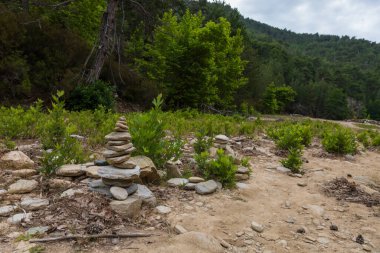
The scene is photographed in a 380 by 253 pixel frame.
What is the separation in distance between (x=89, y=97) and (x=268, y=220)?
999cm

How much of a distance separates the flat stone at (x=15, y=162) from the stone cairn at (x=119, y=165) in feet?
4.51

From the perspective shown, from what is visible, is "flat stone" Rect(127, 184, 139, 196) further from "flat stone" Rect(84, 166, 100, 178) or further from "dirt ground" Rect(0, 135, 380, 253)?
"flat stone" Rect(84, 166, 100, 178)

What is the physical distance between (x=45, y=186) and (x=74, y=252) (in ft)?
4.66

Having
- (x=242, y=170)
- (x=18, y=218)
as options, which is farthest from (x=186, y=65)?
(x=18, y=218)

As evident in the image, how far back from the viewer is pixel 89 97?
12.5 metres

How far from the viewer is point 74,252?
286 centimetres

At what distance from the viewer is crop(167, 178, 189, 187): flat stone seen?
476 centimetres

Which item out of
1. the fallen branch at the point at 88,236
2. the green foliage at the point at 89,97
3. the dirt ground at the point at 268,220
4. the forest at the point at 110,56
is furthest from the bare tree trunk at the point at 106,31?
the fallen branch at the point at 88,236

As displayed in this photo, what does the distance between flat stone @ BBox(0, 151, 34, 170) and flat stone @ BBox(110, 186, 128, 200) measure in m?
1.61

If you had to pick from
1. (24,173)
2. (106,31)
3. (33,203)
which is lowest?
(33,203)

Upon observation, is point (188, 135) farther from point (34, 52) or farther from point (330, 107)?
Result: point (330, 107)

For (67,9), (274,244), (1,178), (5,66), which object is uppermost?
(67,9)

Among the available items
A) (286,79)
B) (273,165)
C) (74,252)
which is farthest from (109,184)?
(286,79)

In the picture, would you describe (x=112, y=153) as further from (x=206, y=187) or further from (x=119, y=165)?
(x=206, y=187)
